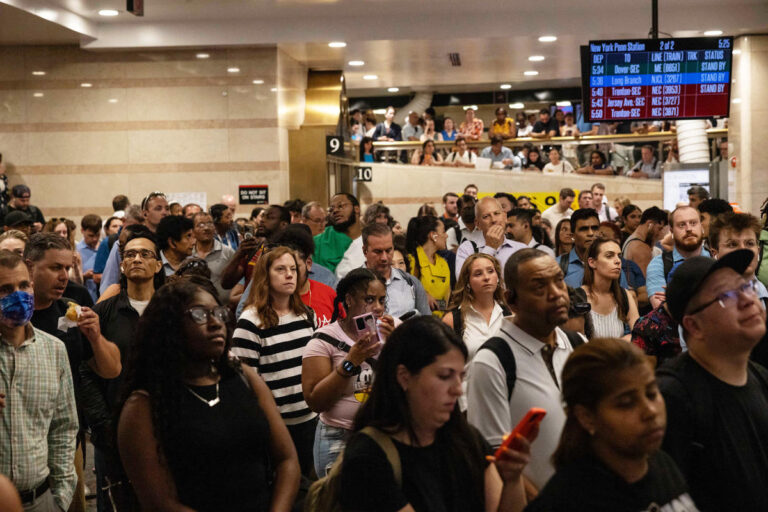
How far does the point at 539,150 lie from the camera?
22.0 meters

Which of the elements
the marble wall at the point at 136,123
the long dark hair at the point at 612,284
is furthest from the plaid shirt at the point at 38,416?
the marble wall at the point at 136,123

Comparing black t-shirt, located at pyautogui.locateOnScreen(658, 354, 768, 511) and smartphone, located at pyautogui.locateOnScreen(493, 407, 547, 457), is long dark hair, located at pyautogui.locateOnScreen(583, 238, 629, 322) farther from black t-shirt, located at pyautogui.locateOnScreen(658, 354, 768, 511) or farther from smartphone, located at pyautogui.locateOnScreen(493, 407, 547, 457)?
smartphone, located at pyautogui.locateOnScreen(493, 407, 547, 457)

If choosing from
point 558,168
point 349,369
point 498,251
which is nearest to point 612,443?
point 349,369

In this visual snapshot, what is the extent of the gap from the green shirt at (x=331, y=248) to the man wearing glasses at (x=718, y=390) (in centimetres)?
559

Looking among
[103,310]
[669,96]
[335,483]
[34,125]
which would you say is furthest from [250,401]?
[34,125]

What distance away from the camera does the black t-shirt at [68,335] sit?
4.67 m

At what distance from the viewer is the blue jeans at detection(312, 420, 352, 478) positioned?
4535mm

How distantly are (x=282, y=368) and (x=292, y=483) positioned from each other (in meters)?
1.79

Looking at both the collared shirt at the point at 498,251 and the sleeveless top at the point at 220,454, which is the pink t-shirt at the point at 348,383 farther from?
the collared shirt at the point at 498,251

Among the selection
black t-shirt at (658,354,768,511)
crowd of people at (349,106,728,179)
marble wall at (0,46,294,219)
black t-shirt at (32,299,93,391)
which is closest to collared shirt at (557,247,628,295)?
black t-shirt at (32,299,93,391)

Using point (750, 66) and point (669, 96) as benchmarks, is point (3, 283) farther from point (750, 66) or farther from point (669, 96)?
point (750, 66)

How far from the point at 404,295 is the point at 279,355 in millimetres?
1520

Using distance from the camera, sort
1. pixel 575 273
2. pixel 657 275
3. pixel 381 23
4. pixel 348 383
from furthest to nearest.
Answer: pixel 381 23 < pixel 575 273 < pixel 657 275 < pixel 348 383

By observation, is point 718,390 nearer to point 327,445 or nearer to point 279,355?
point 327,445
